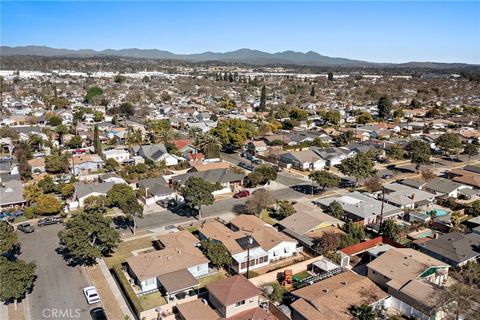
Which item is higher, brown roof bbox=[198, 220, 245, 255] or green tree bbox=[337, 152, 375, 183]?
green tree bbox=[337, 152, 375, 183]

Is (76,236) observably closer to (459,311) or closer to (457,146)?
(459,311)

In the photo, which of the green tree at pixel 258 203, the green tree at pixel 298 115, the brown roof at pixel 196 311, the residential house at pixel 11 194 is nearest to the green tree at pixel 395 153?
the green tree at pixel 258 203

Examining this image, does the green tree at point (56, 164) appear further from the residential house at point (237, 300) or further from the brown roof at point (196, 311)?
the brown roof at point (196, 311)

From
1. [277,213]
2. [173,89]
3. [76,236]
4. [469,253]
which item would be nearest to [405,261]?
[469,253]

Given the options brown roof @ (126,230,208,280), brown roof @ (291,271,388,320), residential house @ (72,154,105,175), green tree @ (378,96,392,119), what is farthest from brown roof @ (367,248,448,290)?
green tree @ (378,96,392,119)

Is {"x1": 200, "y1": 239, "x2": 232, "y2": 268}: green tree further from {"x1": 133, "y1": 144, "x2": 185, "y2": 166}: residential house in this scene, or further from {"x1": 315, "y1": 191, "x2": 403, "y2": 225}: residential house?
{"x1": 133, "y1": 144, "x2": 185, "y2": 166}: residential house

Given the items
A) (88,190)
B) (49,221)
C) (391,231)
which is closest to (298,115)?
(88,190)

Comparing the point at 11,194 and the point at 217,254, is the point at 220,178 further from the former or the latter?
the point at 11,194
